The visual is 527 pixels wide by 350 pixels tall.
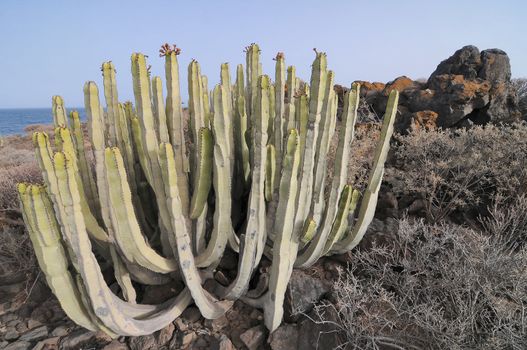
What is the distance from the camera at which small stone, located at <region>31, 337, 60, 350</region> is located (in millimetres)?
2777

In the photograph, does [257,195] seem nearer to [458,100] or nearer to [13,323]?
[13,323]

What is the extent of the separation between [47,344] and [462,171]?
5158 mm

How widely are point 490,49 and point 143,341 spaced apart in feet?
34.7

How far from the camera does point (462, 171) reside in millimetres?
4758

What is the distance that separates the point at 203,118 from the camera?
317cm

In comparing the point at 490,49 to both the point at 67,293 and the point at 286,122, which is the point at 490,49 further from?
the point at 67,293

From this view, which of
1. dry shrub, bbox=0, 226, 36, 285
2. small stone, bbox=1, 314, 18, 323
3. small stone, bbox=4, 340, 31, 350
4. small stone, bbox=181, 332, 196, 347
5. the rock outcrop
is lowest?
small stone, bbox=4, 340, 31, 350

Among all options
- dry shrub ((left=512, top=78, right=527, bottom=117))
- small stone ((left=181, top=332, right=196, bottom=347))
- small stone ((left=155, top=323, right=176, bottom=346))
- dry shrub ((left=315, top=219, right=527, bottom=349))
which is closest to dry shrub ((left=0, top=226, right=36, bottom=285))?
small stone ((left=155, top=323, right=176, bottom=346))

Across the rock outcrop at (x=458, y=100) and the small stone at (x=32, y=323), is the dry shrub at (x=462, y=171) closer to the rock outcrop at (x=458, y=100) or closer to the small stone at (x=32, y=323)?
the rock outcrop at (x=458, y=100)

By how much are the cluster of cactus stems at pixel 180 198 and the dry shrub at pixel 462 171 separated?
1.65 meters

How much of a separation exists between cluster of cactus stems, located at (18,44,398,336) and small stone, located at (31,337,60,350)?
1.97ft

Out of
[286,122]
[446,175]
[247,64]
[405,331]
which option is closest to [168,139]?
[286,122]

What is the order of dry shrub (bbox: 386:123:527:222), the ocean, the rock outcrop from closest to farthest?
1. dry shrub (bbox: 386:123:527:222)
2. the rock outcrop
3. the ocean

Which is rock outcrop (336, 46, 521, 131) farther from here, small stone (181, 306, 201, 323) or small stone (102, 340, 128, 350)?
small stone (102, 340, 128, 350)
